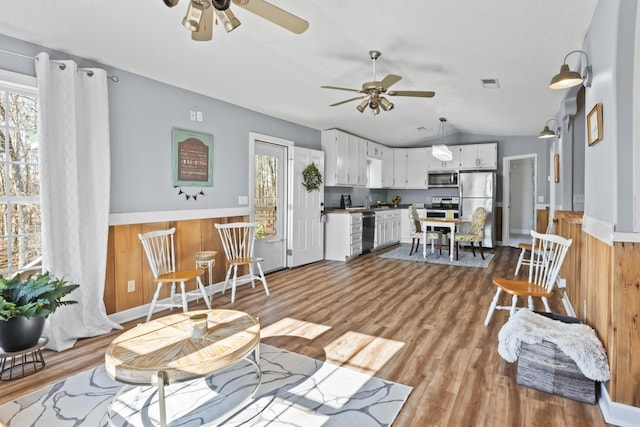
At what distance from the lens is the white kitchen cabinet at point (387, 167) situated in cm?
838

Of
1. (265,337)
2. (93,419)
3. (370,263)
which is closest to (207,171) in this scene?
(265,337)

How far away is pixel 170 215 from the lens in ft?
12.4

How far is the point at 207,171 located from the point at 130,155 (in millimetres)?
949

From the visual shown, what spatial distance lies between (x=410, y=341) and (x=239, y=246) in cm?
261

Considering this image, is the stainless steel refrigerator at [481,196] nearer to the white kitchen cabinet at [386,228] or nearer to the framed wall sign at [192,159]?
the white kitchen cabinet at [386,228]

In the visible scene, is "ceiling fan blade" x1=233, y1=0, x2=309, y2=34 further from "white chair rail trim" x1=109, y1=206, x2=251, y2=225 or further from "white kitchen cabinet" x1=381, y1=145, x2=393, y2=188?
"white kitchen cabinet" x1=381, y1=145, x2=393, y2=188

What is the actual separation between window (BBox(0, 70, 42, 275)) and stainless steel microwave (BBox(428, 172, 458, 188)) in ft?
25.1

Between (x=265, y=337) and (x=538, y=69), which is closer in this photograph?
(x=265, y=337)

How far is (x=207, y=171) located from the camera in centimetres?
423

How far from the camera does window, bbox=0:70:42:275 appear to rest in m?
2.73

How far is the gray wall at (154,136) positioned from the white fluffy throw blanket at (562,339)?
3.45 m

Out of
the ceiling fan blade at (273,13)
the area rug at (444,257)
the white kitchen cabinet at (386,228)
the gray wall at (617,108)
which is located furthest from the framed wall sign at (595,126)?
the white kitchen cabinet at (386,228)

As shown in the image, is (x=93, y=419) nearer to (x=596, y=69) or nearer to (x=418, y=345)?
(x=418, y=345)

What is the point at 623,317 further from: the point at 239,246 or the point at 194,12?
the point at 239,246
